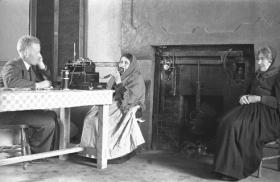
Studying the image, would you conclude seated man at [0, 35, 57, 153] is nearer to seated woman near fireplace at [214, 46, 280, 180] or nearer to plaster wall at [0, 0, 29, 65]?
seated woman near fireplace at [214, 46, 280, 180]

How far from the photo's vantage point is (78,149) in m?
3.67

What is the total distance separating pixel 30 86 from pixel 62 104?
1.53 ft

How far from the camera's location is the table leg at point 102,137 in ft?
11.8

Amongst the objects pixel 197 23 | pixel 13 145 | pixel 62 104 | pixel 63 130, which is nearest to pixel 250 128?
pixel 197 23

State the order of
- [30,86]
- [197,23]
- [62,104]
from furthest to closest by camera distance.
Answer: [197,23] < [30,86] < [62,104]

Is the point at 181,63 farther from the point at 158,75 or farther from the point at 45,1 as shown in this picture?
the point at 45,1

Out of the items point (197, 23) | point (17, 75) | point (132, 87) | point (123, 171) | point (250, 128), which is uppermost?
point (197, 23)

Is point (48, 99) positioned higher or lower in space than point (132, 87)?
lower

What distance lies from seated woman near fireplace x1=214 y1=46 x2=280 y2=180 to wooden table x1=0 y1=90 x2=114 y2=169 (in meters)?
1.18

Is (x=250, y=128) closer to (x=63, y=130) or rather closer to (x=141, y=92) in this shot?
(x=141, y=92)

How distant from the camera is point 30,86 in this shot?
3.39m

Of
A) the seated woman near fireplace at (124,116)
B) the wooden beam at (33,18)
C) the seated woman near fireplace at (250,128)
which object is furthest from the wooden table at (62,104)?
the wooden beam at (33,18)

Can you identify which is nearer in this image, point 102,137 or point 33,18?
point 102,137

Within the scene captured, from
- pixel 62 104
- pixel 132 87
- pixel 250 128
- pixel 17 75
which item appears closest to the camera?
pixel 62 104
